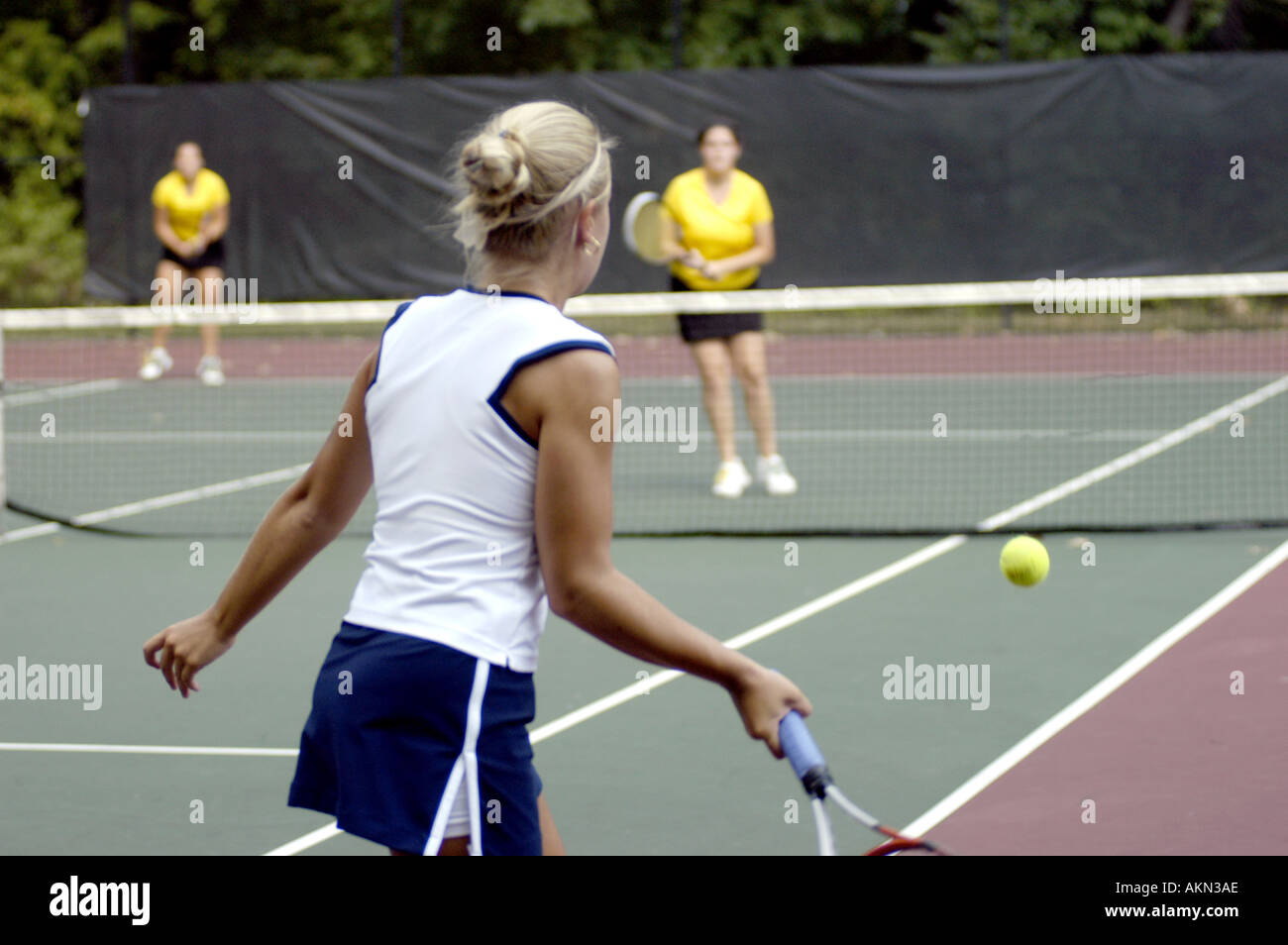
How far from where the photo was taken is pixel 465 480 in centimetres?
236

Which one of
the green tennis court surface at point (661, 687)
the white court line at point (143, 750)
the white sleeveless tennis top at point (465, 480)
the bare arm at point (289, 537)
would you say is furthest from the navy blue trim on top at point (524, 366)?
the white court line at point (143, 750)

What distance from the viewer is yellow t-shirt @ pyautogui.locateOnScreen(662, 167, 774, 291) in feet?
29.8

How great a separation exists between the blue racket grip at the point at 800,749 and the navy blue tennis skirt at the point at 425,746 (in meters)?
0.37

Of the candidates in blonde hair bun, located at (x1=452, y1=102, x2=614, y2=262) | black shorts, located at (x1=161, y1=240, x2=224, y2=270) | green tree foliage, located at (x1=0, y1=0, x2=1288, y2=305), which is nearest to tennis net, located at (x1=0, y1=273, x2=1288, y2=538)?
blonde hair bun, located at (x1=452, y1=102, x2=614, y2=262)

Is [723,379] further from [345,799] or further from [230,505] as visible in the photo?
[345,799]

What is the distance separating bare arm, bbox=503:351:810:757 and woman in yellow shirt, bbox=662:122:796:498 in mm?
6536

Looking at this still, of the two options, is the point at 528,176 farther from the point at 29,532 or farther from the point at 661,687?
the point at 29,532

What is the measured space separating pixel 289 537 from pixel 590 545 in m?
0.55

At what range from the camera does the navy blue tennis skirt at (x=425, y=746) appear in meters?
2.34

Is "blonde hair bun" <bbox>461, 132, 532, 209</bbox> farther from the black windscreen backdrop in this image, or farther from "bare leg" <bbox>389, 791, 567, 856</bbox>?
the black windscreen backdrop

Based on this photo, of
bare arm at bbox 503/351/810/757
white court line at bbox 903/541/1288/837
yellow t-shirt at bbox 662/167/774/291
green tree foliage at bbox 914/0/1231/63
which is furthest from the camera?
green tree foliage at bbox 914/0/1231/63

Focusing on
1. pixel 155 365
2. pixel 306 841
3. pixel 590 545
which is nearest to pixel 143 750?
pixel 306 841

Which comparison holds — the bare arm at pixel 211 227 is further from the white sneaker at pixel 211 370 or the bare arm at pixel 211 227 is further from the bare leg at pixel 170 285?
the white sneaker at pixel 211 370
